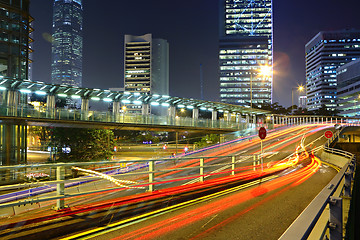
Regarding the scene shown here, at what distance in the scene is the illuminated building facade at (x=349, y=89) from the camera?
431 feet

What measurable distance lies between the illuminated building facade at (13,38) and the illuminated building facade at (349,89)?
136m

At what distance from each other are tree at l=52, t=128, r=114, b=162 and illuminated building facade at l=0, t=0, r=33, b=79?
31.0ft

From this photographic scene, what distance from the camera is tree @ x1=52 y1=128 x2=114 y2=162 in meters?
36.9

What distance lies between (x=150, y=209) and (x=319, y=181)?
949 centimetres

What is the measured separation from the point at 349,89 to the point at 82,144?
473 ft

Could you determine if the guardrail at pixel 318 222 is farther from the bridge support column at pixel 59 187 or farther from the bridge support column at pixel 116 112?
the bridge support column at pixel 116 112

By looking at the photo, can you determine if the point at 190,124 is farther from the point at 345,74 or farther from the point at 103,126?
the point at 345,74

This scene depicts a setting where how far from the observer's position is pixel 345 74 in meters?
142

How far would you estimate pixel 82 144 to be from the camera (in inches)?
1474

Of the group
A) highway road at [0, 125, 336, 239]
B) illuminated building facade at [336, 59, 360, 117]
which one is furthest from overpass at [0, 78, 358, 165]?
illuminated building facade at [336, 59, 360, 117]

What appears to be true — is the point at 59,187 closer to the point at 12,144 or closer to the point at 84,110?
the point at 84,110

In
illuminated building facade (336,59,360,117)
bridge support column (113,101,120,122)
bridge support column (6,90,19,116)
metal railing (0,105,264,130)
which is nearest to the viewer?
bridge support column (6,90,19,116)

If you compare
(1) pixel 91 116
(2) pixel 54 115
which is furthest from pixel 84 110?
(2) pixel 54 115

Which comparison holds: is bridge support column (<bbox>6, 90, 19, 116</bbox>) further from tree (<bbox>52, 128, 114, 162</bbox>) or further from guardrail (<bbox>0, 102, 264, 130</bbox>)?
tree (<bbox>52, 128, 114, 162</bbox>)
